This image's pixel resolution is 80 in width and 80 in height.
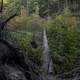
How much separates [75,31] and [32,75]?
3.25 m

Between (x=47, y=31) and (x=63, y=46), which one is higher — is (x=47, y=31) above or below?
above

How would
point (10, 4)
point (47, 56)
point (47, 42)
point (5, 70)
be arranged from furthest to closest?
point (10, 4) < point (47, 42) < point (47, 56) < point (5, 70)

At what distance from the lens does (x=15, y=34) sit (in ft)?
24.6

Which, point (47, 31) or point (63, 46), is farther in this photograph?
point (47, 31)

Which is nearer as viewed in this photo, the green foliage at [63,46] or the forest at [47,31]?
the forest at [47,31]

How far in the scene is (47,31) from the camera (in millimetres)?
8039

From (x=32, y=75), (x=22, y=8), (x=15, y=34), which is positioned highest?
(x=22, y=8)

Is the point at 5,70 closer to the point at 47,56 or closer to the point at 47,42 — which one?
the point at 47,56

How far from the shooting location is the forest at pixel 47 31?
279 inches

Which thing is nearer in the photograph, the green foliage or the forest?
Answer: the forest

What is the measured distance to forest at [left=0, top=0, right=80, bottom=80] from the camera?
709 centimetres

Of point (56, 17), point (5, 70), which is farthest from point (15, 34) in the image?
Answer: point (5, 70)

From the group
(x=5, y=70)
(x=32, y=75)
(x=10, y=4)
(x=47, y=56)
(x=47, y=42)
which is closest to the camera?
(x=5, y=70)

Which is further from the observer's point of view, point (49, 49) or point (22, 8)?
point (22, 8)
